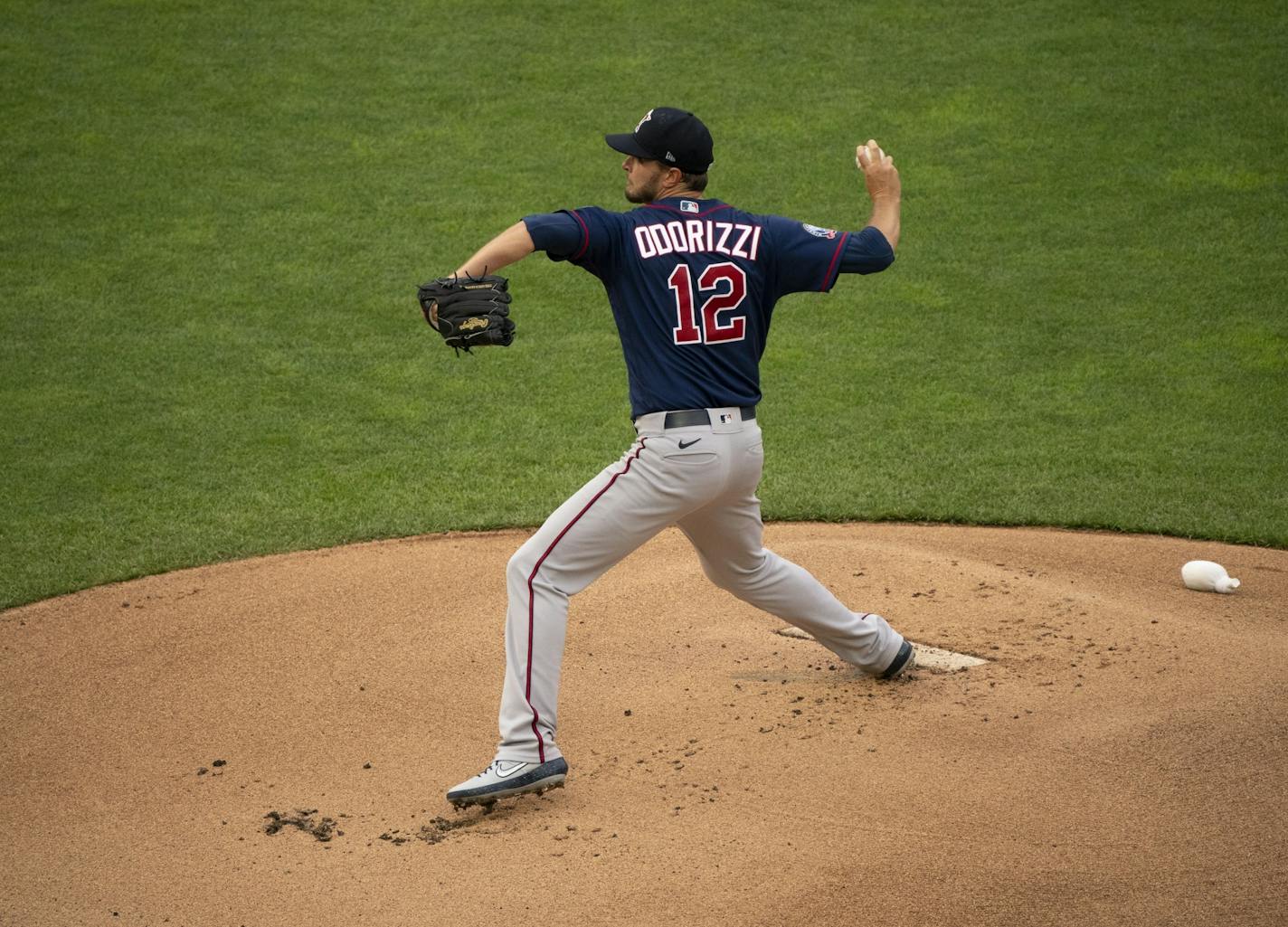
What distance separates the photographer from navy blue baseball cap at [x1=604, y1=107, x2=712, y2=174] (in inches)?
165

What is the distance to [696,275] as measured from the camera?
4184mm

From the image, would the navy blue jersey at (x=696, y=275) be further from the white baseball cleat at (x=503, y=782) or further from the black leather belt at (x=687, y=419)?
the white baseball cleat at (x=503, y=782)

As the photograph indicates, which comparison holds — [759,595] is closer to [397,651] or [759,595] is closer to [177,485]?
[397,651]

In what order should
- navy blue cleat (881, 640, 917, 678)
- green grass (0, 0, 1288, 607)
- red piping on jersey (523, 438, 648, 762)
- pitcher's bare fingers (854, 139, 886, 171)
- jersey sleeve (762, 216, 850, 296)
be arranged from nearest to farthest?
1. red piping on jersey (523, 438, 648, 762)
2. jersey sleeve (762, 216, 850, 296)
3. pitcher's bare fingers (854, 139, 886, 171)
4. navy blue cleat (881, 640, 917, 678)
5. green grass (0, 0, 1288, 607)

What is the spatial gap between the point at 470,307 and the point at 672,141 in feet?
2.62

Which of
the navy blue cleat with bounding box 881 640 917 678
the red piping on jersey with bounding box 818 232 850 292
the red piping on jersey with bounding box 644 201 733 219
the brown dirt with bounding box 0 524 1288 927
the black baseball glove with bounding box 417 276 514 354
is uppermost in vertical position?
the red piping on jersey with bounding box 644 201 733 219

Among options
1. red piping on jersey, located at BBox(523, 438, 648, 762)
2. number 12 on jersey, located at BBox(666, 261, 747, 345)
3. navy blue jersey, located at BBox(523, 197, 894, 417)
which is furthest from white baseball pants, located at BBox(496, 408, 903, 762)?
number 12 on jersey, located at BBox(666, 261, 747, 345)

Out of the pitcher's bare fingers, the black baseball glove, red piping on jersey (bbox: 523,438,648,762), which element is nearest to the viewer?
the black baseball glove

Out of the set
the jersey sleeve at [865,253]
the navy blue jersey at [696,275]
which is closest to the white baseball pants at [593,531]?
the navy blue jersey at [696,275]

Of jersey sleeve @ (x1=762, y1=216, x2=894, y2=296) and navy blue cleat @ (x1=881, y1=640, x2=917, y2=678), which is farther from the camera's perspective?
navy blue cleat @ (x1=881, y1=640, x2=917, y2=678)

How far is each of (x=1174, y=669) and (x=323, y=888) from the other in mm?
2883

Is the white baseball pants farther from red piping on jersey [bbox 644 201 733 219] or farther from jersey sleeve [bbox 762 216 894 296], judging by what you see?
red piping on jersey [bbox 644 201 733 219]

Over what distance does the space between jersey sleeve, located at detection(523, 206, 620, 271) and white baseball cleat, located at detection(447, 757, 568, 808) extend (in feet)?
4.82

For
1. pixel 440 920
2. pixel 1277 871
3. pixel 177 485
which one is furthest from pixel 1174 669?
pixel 177 485
